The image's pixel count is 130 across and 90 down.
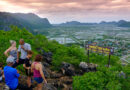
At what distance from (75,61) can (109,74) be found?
4.83 m

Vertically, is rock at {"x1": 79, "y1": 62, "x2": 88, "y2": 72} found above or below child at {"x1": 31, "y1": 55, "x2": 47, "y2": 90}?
below

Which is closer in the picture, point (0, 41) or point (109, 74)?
point (109, 74)

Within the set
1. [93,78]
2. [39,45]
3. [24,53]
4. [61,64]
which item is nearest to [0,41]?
[39,45]

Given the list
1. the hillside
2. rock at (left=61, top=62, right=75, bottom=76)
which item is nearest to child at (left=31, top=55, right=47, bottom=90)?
the hillside

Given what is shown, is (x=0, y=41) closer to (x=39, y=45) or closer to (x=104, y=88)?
(x=39, y=45)

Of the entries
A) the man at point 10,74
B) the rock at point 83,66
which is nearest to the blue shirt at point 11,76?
the man at point 10,74

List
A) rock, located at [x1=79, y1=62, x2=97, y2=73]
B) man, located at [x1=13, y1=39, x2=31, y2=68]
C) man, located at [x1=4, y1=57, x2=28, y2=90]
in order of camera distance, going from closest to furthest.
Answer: man, located at [x1=4, y1=57, x2=28, y2=90]
man, located at [x1=13, y1=39, x2=31, y2=68]
rock, located at [x1=79, y1=62, x2=97, y2=73]

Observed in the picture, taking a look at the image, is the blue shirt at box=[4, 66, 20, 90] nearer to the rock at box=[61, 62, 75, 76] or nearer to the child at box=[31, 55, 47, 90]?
the child at box=[31, 55, 47, 90]

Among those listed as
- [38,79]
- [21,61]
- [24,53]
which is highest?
[24,53]

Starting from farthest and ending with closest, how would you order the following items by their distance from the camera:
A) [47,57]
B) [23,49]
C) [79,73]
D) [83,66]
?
[47,57], [83,66], [79,73], [23,49]

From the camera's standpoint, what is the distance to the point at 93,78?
704 cm

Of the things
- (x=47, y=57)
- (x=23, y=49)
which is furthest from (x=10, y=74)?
(x=47, y=57)

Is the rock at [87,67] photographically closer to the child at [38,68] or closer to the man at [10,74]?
the child at [38,68]

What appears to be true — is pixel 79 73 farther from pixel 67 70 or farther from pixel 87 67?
pixel 67 70
